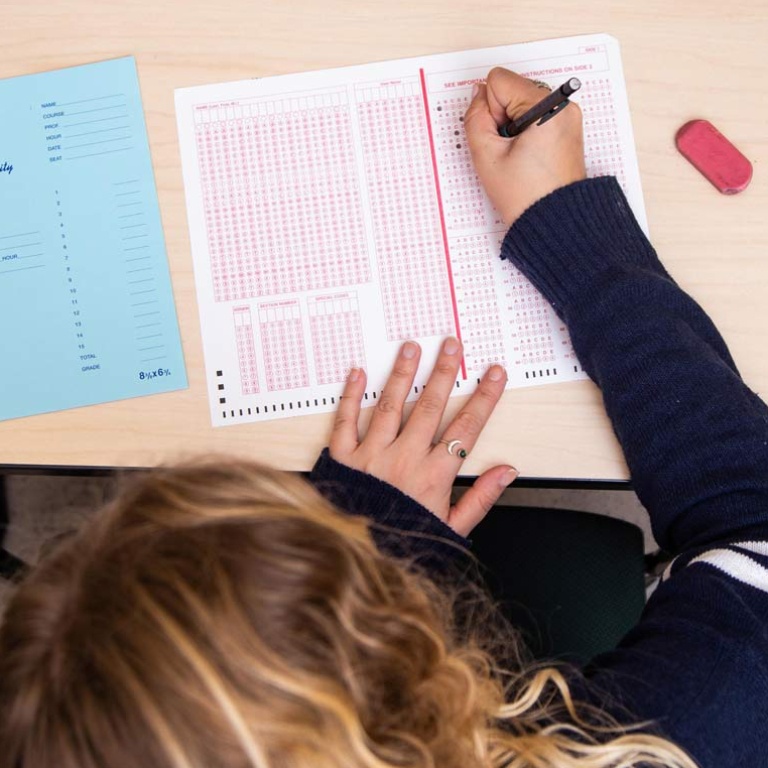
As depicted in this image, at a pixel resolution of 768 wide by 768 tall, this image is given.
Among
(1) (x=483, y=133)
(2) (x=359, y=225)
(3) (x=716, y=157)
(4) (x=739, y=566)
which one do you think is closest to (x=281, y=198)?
(2) (x=359, y=225)

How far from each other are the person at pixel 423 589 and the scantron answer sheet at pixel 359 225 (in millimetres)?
31

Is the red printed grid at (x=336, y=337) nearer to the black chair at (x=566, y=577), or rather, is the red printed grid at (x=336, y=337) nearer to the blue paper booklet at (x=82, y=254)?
the blue paper booklet at (x=82, y=254)

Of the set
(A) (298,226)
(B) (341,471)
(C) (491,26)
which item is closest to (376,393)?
(B) (341,471)

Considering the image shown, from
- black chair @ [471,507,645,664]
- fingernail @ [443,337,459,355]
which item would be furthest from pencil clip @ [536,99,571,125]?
black chair @ [471,507,645,664]

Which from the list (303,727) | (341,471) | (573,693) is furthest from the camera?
(341,471)

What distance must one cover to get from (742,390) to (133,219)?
0.62 m

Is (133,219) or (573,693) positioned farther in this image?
(133,219)

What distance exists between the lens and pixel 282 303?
2.58 ft

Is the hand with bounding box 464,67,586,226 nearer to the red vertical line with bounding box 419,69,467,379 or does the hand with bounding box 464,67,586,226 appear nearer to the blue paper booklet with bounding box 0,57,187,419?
the red vertical line with bounding box 419,69,467,379

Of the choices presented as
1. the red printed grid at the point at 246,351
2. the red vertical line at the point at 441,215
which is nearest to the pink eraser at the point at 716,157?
the red vertical line at the point at 441,215

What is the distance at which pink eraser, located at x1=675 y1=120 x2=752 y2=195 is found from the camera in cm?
76

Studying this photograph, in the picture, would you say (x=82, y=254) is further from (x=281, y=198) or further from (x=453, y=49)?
(x=453, y=49)

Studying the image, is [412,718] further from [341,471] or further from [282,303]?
[282,303]

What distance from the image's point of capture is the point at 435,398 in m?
0.76
